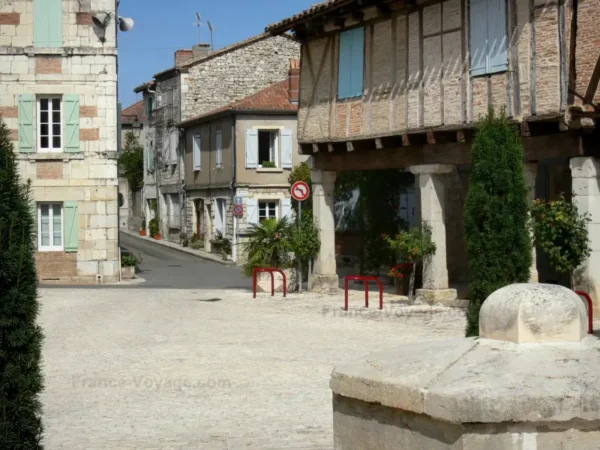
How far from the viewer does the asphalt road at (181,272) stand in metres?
26.7

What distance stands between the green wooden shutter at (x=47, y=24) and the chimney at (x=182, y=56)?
58.1 feet

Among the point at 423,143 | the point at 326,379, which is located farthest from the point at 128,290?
the point at 326,379

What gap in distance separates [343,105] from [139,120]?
35842 mm

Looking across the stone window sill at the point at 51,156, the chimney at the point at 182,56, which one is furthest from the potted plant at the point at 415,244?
the chimney at the point at 182,56

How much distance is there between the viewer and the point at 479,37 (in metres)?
17.0

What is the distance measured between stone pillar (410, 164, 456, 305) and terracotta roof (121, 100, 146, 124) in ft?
122

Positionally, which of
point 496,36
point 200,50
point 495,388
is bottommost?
point 495,388

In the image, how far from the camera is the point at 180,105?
4172 centimetres

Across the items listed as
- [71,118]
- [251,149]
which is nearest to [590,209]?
[71,118]

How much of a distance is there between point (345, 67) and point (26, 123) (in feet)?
32.3

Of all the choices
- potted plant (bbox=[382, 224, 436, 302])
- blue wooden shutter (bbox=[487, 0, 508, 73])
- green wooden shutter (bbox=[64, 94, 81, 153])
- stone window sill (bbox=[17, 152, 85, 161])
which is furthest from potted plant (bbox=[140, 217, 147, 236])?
blue wooden shutter (bbox=[487, 0, 508, 73])

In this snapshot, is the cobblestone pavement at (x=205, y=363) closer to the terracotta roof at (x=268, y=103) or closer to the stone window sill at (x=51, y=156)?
the stone window sill at (x=51, y=156)

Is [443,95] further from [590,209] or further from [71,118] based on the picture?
[71,118]

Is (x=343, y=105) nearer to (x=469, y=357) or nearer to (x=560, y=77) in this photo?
(x=560, y=77)
